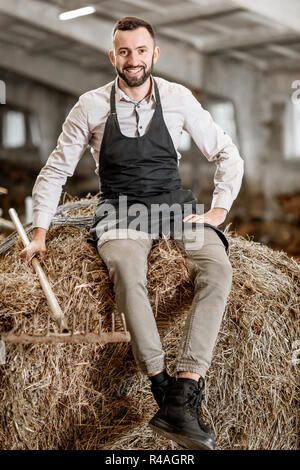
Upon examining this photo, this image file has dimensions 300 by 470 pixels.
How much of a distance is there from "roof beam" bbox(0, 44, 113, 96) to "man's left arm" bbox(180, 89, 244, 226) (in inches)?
263

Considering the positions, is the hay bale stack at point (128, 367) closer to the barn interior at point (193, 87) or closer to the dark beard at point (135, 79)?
the dark beard at point (135, 79)

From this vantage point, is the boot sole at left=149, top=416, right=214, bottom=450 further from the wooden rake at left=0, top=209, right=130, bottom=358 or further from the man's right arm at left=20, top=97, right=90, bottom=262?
the man's right arm at left=20, top=97, right=90, bottom=262

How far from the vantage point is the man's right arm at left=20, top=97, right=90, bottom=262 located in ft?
7.44

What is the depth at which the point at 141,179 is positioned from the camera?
2273mm

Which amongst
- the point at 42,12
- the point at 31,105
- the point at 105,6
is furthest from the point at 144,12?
the point at 31,105

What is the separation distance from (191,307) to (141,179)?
1.85 ft

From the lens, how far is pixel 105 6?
6523 millimetres

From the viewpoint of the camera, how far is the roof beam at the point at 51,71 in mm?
8469

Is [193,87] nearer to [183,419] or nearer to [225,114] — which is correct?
[225,114]

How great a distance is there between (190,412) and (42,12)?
5.87 metres

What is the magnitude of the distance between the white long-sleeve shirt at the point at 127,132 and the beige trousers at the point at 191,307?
1.15 ft

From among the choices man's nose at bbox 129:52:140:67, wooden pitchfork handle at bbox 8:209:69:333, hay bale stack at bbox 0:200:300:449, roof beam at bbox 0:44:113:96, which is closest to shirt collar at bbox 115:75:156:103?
man's nose at bbox 129:52:140:67

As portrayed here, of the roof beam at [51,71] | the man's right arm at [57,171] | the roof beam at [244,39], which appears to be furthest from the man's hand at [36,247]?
the roof beam at [51,71]
